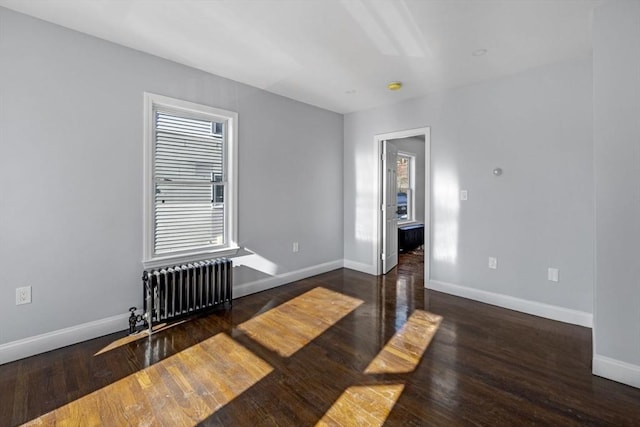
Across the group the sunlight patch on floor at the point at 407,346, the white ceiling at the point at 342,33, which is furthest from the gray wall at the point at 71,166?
the sunlight patch on floor at the point at 407,346

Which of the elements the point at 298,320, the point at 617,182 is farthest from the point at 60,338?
the point at 617,182

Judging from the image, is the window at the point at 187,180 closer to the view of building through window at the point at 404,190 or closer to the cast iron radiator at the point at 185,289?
the cast iron radiator at the point at 185,289

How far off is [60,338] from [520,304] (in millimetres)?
4475

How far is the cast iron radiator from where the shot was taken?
287 centimetres

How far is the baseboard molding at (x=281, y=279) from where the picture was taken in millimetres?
3812

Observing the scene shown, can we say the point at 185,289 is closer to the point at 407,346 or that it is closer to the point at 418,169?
the point at 407,346

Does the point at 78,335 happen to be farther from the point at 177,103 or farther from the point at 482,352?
the point at 482,352

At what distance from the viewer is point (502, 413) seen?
1.79 meters

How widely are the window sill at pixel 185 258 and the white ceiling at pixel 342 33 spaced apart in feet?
6.65

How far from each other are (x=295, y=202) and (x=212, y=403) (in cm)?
291

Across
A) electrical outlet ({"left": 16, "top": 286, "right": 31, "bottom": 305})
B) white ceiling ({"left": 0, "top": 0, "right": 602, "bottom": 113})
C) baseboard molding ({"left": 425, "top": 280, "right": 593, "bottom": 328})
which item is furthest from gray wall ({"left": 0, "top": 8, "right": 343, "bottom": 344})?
baseboard molding ({"left": 425, "top": 280, "right": 593, "bottom": 328})

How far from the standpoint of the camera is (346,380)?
211cm

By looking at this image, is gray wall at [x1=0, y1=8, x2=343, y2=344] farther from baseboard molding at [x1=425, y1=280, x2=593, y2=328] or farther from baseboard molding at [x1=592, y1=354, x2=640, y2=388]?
baseboard molding at [x1=592, y1=354, x2=640, y2=388]

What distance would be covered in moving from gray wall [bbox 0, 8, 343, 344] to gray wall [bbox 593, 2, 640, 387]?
3458mm
